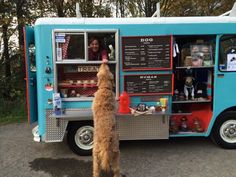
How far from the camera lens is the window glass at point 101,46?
525 cm

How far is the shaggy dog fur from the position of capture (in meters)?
4.08

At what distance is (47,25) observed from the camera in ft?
16.6

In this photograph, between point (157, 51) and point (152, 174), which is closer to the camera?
point (152, 174)

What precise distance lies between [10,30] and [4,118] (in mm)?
3310

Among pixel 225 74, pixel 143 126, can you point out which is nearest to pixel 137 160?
pixel 143 126

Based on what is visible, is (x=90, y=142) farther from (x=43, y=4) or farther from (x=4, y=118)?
(x=43, y=4)

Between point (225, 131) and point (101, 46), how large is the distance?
9.61 ft

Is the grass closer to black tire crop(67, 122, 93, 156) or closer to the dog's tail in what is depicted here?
black tire crop(67, 122, 93, 156)

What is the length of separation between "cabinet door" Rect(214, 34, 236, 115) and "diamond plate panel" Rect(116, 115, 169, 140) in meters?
1.09

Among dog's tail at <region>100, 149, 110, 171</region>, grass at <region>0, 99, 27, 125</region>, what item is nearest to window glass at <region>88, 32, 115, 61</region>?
dog's tail at <region>100, 149, 110, 171</region>

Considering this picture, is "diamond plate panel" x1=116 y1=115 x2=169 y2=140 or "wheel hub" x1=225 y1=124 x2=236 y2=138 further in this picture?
"wheel hub" x1=225 y1=124 x2=236 y2=138

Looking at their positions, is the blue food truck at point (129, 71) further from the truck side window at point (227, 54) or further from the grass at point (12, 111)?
the grass at point (12, 111)

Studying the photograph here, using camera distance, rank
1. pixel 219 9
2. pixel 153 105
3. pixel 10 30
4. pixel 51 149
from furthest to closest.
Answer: pixel 219 9
pixel 10 30
pixel 51 149
pixel 153 105

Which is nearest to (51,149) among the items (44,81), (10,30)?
(44,81)
